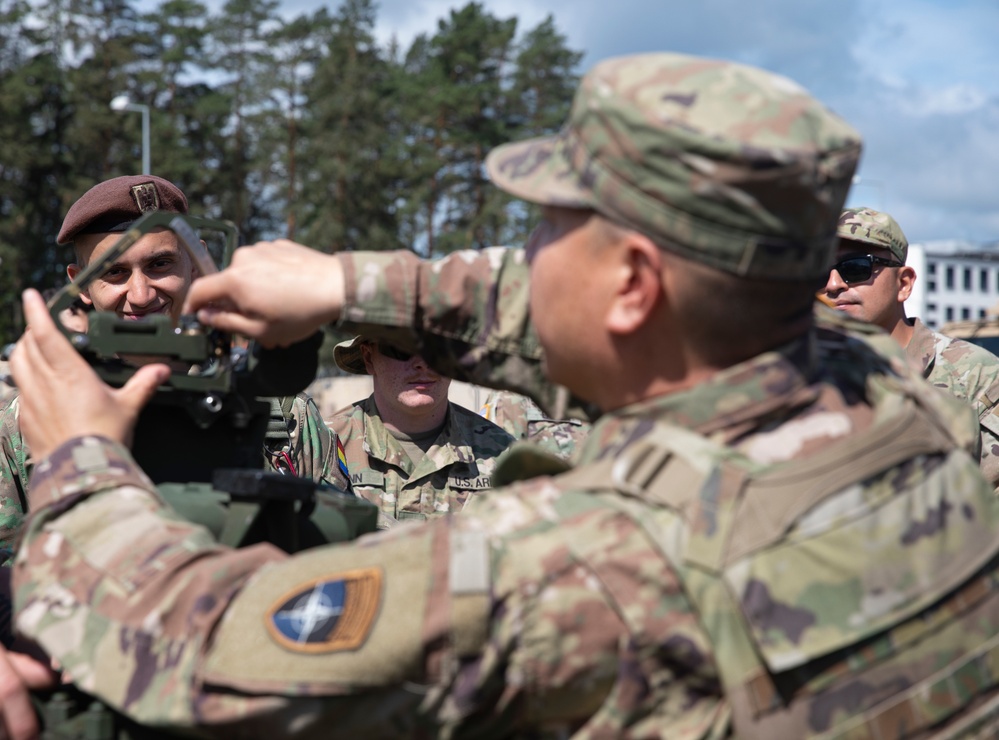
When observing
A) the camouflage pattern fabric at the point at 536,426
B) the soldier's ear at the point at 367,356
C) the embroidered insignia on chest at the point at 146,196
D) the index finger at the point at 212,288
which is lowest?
the camouflage pattern fabric at the point at 536,426

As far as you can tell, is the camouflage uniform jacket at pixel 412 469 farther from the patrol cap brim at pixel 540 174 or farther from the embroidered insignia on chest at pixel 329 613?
the embroidered insignia on chest at pixel 329 613

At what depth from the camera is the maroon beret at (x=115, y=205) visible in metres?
4.11

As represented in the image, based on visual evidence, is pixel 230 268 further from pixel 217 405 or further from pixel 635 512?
pixel 635 512

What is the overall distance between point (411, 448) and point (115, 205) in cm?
227

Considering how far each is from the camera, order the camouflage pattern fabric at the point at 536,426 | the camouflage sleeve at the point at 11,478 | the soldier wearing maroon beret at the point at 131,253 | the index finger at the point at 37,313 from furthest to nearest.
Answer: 1. the camouflage pattern fabric at the point at 536,426
2. the soldier wearing maroon beret at the point at 131,253
3. the camouflage sleeve at the point at 11,478
4. the index finger at the point at 37,313

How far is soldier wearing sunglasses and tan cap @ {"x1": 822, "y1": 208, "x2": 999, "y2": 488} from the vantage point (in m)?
6.07

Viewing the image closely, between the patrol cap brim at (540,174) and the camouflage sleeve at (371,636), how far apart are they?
0.46 m

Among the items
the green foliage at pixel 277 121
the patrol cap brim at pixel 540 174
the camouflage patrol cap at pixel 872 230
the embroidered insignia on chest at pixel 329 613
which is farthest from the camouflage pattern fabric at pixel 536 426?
the green foliage at pixel 277 121

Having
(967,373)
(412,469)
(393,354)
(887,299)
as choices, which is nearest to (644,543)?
(393,354)

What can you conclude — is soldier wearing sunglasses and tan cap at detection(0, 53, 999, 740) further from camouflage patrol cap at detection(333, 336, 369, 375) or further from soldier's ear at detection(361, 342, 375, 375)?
camouflage patrol cap at detection(333, 336, 369, 375)

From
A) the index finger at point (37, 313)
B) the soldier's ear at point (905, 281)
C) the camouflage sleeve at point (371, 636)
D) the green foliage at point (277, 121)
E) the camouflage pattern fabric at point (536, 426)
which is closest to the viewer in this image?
the camouflage sleeve at point (371, 636)

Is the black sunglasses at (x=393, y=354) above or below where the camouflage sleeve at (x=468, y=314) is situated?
below

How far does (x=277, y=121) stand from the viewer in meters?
37.6

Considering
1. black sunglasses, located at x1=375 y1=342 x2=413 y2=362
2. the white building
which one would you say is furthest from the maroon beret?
the white building
